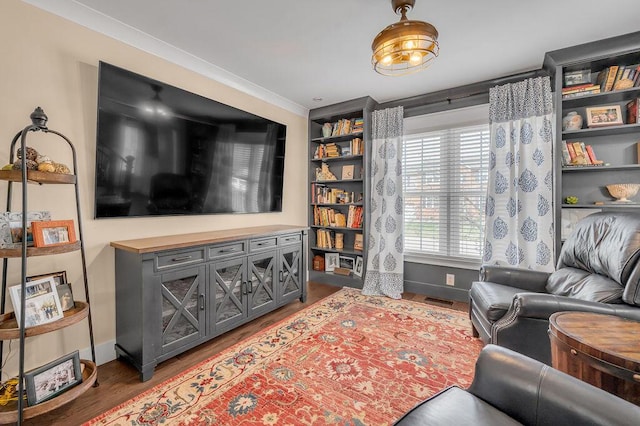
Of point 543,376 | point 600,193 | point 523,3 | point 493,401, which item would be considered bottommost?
point 493,401

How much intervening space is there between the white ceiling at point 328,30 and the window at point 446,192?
0.72 m

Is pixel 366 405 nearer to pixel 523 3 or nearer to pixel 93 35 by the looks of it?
pixel 523 3

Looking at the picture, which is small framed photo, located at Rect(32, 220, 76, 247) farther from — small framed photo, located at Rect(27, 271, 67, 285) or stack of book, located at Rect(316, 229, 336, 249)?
stack of book, located at Rect(316, 229, 336, 249)

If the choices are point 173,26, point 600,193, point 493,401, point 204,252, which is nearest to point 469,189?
→ point 600,193

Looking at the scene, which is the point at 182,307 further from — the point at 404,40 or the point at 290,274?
the point at 404,40

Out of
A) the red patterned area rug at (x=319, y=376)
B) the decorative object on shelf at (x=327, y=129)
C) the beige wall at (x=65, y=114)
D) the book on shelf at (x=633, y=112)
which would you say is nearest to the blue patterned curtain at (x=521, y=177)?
the book on shelf at (x=633, y=112)

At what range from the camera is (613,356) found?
41.1 inches

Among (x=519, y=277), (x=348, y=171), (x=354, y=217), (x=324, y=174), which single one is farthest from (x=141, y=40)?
(x=519, y=277)

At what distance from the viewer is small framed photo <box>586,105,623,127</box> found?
250 cm

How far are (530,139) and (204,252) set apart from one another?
3.20m

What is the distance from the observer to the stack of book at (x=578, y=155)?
8.42 feet

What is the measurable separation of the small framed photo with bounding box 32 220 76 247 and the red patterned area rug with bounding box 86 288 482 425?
38.8 inches

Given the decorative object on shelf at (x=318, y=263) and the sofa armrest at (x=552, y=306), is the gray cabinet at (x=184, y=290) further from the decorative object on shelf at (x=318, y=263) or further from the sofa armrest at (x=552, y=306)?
the sofa armrest at (x=552, y=306)

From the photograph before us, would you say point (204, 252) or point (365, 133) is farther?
point (365, 133)
